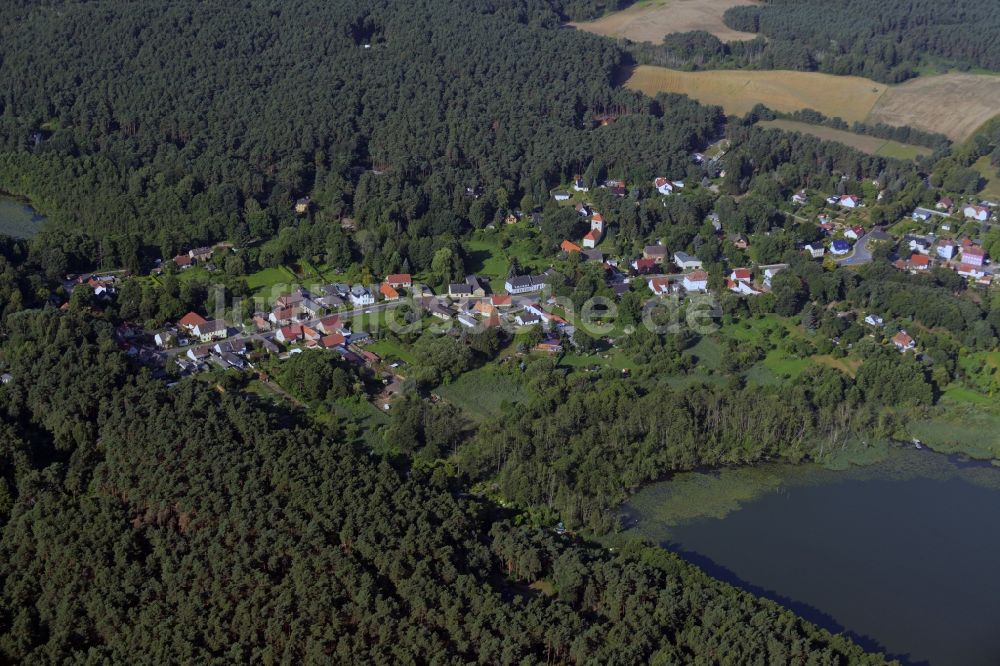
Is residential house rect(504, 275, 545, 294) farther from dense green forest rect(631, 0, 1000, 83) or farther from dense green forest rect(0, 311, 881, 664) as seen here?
dense green forest rect(631, 0, 1000, 83)

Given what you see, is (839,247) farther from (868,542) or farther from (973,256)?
(868,542)

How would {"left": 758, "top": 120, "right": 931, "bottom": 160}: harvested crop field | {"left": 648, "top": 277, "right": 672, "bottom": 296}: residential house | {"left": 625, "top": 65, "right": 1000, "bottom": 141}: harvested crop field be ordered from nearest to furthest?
{"left": 648, "top": 277, "right": 672, "bottom": 296}: residential house
{"left": 758, "top": 120, "right": 931, "bottom": 160}: harvested crop field
{"left": 625, "top": 65, "right": 1000, "bottom": 141}: harvested crop field

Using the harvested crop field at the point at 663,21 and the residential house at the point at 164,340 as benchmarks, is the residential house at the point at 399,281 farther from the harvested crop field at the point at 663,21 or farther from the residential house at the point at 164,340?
the harvested crop field at the point at 663,21

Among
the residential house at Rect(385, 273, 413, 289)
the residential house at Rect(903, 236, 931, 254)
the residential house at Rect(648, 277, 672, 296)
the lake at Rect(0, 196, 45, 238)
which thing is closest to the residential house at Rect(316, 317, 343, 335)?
the residential house at Rect(385, 273, 413, 289)

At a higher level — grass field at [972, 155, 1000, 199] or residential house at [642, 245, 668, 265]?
grass field at [972, 155, 1000, 199]

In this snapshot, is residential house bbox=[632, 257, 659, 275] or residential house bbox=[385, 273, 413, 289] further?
residential house bbox=[632, 257, 659, 275]

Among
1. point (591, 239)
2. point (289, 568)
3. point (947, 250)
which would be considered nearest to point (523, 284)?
point (591, 239)
